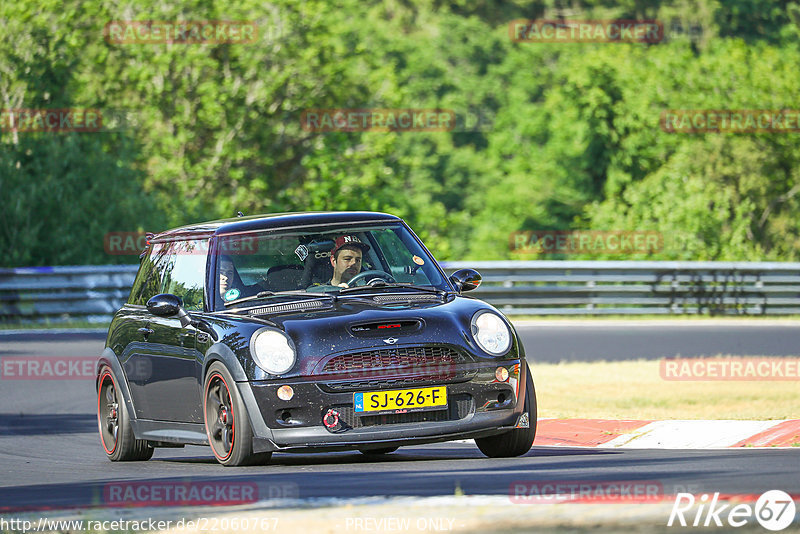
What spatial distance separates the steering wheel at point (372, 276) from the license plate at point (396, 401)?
1165 mm

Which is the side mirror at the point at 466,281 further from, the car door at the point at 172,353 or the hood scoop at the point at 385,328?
the car door at the point at 172,353

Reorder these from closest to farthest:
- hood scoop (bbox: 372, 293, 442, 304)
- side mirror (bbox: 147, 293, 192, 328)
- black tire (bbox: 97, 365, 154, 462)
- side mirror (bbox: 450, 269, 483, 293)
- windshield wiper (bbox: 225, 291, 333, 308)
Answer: hood scoop (bbox: 372, 293, 442, 304) < windshield wiper (bbox: 225, 291, 333, 308) < side mirror (bbox: 147, 293, 192, 328) < side mirror (bbox: 450, 269, 483, 293) < black tire (bbox: 97, 365, 154, 462)

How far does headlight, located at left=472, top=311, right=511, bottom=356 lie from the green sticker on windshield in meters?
1.53

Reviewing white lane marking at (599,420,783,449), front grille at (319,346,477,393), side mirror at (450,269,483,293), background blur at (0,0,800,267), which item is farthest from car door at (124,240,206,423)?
background blur at (0,0,800,267)

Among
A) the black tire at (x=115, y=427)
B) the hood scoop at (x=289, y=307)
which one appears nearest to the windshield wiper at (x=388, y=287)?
the hood scoop at (x=289, y=307)

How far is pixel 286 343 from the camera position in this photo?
8.46 meters

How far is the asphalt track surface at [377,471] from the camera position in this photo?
23.3 ft

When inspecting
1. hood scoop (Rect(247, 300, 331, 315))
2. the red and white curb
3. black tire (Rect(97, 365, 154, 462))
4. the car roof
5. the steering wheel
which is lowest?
the red and white curb

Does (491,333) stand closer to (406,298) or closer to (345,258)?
(406,298)

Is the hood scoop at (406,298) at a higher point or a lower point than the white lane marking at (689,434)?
higher

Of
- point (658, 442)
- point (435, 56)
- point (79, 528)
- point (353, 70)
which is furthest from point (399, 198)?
point (79, 528)

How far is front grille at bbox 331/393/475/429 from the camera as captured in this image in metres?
8.43

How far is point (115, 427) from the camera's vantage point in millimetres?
10328

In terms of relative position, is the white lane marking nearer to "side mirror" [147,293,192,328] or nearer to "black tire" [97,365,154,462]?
"side mirror" [147,293,192,328]
